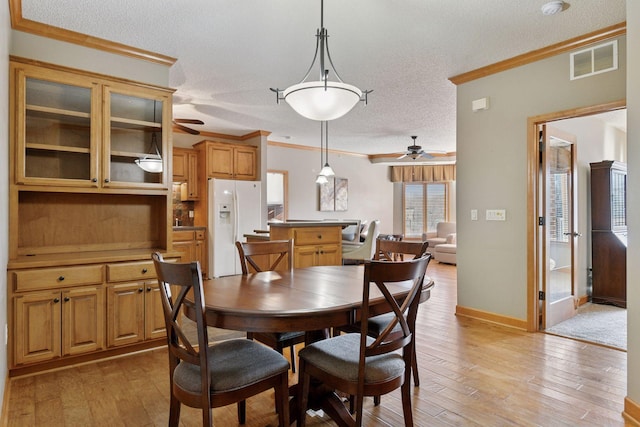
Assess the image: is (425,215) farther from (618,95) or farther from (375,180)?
(618,95)

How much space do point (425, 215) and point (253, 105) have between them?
20.9 feet

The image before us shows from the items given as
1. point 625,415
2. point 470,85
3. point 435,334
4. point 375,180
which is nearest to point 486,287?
point 435,334

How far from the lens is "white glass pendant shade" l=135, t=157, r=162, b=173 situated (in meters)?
3.17

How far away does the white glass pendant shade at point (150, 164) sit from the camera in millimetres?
3172

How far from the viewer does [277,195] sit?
779cm

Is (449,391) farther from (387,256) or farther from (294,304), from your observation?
(294,304)

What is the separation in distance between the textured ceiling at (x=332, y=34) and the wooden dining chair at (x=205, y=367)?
6.27ft

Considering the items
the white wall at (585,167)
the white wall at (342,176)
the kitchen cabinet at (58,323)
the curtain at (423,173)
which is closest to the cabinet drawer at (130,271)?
the kitchen cabinet at (58,323)

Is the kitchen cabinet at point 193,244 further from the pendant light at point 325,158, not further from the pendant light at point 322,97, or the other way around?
the pendant light at point 322,97

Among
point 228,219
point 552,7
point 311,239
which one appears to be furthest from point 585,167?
point 228,219

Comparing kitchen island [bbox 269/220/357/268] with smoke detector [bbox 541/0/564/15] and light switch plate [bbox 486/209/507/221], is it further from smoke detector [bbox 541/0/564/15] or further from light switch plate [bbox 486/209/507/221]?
smoke detector [bbox 541/0/564/15]

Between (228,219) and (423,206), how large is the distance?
5.74m

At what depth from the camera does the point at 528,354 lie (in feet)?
9.57

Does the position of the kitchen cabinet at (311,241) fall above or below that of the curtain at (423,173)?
below
